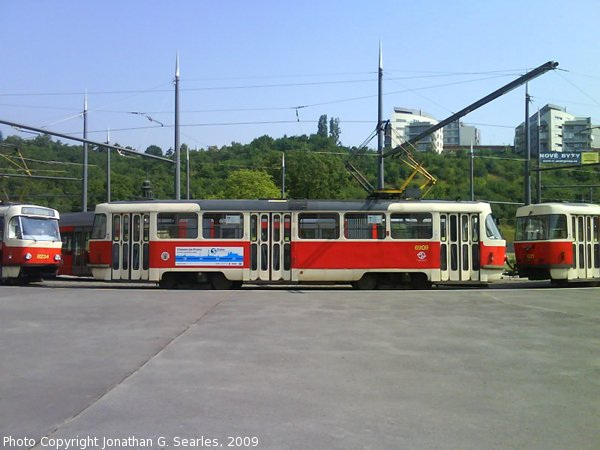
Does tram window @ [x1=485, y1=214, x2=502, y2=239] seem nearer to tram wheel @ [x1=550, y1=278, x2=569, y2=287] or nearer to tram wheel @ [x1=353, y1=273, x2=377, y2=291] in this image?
tram wheel @ [x1=550, y1=278, x2=569, y2=287]

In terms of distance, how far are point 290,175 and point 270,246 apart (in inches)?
1594

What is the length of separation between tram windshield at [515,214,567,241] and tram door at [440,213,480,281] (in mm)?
3209

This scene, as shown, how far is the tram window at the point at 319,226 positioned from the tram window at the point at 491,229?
4.97 metres

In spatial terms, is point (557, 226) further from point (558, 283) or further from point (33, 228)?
point (33, 228)

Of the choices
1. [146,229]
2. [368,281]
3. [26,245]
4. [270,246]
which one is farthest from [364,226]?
[26,245]

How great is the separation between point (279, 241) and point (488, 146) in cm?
6050

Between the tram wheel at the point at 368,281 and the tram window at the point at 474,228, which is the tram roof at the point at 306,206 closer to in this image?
the tram window at the point at 474,228

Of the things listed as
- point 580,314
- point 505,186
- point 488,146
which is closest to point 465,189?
point 505,186

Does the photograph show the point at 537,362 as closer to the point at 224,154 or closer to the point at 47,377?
the point at 47,377

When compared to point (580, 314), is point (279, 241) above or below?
above

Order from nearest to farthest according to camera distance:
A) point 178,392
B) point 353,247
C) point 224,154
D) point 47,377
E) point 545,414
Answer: point 545,414 < point 178,392 < point 47,377 < point 353,247 < point 224,154

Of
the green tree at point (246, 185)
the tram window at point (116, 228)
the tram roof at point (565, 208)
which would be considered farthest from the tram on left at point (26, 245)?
the green tree at point (246, 185)

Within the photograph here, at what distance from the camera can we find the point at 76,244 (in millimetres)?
26203

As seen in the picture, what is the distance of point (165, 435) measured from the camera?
Answer: 4949 millimetres
